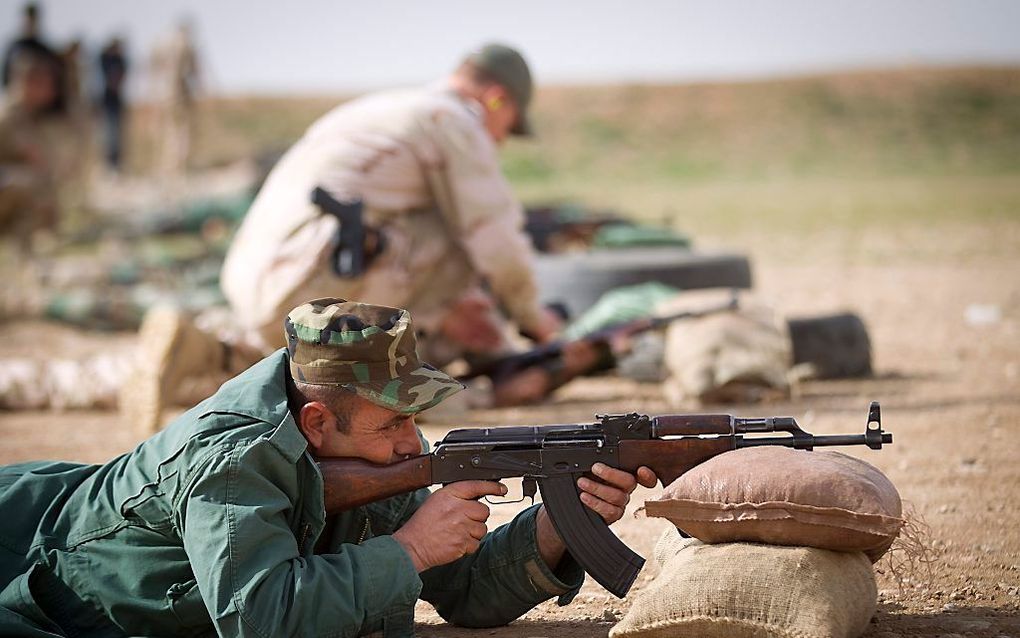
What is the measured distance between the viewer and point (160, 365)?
6734mm

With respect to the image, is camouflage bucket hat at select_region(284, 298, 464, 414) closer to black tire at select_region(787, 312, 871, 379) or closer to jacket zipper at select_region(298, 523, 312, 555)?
jacket zipper at select_region(298, 523, 312, 555)

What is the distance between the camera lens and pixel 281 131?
46.4 meters

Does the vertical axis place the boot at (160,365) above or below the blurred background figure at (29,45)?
below

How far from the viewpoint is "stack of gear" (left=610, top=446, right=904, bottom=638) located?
10.8 feet

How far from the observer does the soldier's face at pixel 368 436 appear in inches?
127

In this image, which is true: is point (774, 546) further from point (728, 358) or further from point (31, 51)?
point (31, 51)

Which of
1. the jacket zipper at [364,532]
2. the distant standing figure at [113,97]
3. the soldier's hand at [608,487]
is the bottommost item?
the distant standing figure at [113,97]

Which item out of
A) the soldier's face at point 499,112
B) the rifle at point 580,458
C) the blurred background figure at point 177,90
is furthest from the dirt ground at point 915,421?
the blurred background figure at point 177,90

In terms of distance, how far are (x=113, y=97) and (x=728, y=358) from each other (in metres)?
23.4

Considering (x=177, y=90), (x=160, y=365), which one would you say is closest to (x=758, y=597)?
(x=160, y=365)

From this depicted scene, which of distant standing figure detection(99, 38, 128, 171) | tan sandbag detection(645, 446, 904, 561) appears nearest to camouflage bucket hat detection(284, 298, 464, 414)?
tan sandbag detection(645, 446, 904, 561)

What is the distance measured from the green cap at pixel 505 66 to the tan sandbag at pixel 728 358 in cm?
170

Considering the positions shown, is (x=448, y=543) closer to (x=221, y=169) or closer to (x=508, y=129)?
(x=508, y=129)

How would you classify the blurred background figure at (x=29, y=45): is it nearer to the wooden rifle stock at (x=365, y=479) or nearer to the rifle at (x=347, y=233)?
the rifle at (x=347, y=233)
